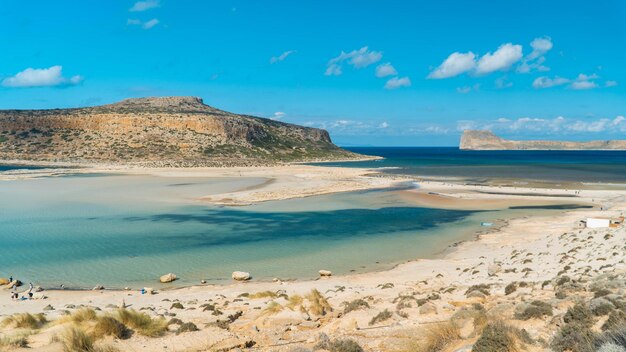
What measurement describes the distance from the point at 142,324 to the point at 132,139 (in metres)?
103

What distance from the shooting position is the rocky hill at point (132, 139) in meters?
97.8

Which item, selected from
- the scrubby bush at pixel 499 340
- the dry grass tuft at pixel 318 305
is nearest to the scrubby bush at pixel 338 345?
the scrubby bush at pixel 499 340

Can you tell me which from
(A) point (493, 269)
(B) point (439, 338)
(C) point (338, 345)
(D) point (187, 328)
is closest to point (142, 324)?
(D) point (187, 328)

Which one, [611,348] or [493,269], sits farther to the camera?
[493,269]

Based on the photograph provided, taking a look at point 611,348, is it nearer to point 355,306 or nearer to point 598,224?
point 355,306

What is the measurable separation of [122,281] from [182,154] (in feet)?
288

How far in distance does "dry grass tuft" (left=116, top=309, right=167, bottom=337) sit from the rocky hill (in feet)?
273

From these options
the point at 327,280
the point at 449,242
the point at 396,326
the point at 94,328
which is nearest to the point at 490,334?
the point at 396,326

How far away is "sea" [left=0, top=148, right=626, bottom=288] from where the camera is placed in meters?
19.7

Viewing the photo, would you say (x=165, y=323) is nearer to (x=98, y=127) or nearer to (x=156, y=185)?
(x=156, y=185)

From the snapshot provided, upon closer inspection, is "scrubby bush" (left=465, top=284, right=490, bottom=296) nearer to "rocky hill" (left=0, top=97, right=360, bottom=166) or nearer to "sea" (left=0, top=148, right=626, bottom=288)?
"sea" (left=0, top=148, right=626, bottom=288)

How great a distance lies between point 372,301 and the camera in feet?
43.3

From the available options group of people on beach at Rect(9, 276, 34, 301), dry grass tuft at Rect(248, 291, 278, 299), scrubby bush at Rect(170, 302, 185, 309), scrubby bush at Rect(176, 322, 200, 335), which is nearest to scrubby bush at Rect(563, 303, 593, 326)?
scrubby bush at Rect(176, 322, 200, 335)

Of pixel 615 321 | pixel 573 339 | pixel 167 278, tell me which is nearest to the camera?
pixel 573 339
